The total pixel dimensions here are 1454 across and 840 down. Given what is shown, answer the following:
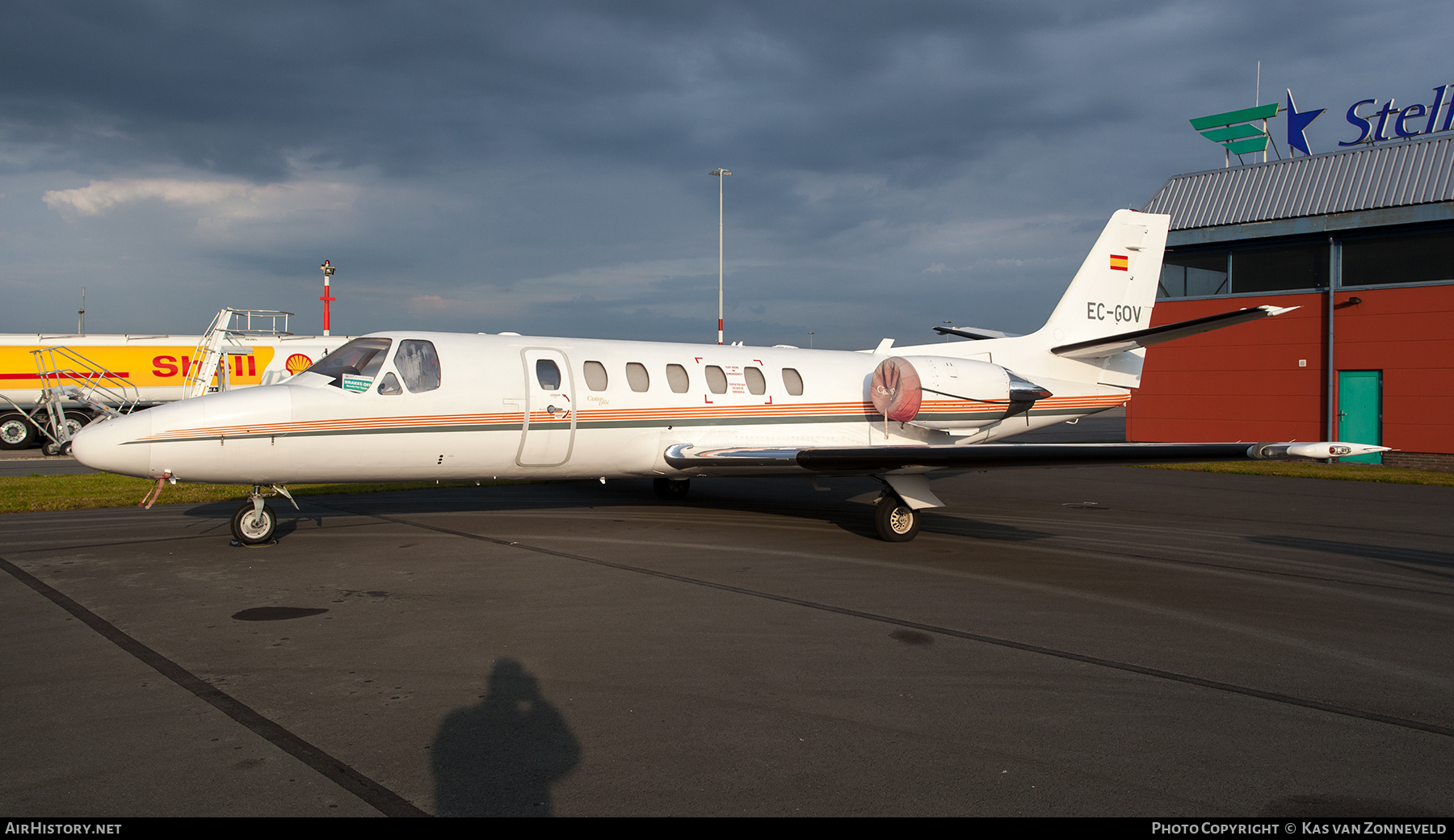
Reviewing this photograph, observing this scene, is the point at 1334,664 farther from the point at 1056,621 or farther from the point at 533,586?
the point at 533,586

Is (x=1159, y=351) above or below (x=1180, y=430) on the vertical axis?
above

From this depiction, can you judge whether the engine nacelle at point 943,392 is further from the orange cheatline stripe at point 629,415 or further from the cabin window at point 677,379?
the cabin window at point 677,379

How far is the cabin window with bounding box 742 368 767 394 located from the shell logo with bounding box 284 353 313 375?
16.9 metres

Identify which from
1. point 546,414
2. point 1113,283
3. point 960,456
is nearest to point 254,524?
point 546,414

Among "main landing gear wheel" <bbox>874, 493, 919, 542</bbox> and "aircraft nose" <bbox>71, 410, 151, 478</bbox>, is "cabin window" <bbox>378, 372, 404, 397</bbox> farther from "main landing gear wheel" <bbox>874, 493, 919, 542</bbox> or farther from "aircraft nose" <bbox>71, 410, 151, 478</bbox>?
"main landing gear wheel" <bbox>874, 493, 919, 542</bbox>

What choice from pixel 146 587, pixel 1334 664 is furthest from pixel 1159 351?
pixel 146 587

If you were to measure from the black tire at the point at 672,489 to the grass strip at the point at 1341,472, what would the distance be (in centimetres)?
1073

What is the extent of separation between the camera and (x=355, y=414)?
9.80 m

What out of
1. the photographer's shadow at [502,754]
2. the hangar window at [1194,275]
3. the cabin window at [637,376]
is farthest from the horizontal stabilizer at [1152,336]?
the hangar window at [1194,275]

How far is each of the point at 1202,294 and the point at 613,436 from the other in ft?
73.2

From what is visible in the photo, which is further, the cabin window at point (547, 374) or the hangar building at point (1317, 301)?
the hangar building at point (1317, 301)

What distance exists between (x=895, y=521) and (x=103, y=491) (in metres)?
13.7

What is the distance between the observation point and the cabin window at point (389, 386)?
1002cm

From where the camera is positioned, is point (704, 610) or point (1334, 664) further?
point (704, 610)
